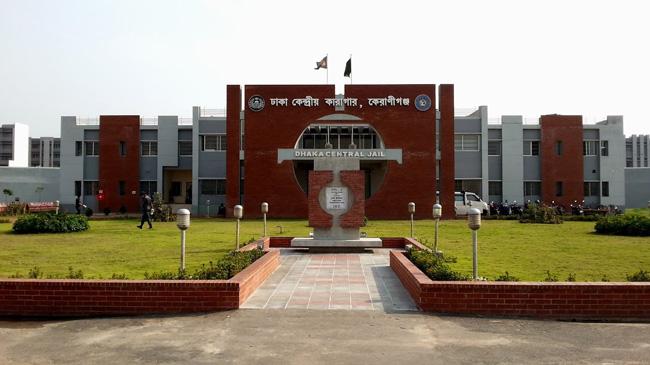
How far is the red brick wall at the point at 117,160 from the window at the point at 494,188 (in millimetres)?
25625

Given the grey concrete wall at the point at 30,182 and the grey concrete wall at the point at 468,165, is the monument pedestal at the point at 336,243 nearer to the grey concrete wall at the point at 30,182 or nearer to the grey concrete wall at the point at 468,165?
the grey concrete wall at the point at 468,165

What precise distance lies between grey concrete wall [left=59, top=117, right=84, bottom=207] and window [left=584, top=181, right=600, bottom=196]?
36933mm

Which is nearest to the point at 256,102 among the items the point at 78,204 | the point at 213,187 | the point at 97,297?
the point at 213,187

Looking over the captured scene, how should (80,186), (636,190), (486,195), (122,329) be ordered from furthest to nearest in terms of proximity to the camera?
1. (636,190)
2. (80,186)
3. (486,195)
4. (122,329)

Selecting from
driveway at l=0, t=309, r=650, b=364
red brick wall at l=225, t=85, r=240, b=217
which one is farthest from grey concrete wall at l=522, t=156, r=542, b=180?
driveway at l=0, t=309, r=650, b=364

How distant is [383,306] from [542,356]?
264 centimetres

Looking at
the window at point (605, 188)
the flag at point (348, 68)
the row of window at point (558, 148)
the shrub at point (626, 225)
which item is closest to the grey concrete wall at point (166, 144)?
the flag at point (348, 68)

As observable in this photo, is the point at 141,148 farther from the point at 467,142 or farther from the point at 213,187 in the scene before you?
the point at 467,142

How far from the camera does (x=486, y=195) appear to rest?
38.4m

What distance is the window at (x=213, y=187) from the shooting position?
3976 cm

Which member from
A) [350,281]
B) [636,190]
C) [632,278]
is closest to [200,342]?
[350,281]

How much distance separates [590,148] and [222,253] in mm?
34611

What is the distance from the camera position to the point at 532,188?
39.7m

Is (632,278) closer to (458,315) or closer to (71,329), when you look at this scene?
(458,315)
